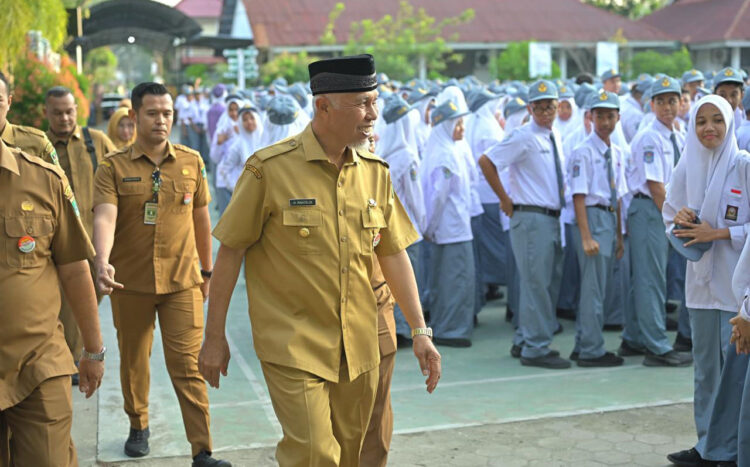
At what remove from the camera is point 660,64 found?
123 ft

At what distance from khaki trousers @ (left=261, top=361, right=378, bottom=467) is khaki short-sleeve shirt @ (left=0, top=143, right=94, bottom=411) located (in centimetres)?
80

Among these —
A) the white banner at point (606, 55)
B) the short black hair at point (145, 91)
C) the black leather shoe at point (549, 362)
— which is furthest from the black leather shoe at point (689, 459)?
the white banner at point (606, 55)

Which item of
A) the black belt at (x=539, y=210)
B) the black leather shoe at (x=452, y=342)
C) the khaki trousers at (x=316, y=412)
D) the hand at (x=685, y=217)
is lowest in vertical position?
the black leather shoe at (x=452, y=342)

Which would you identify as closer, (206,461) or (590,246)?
(206,461)

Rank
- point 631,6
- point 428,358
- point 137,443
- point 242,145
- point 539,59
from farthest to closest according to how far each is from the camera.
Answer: point 631,6 → point 539,59 → point 242,145 → point 137,443 → point 428,358

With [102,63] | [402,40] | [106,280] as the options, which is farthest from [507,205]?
[102,63]

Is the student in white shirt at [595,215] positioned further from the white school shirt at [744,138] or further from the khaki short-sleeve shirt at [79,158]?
the khaki short-sleeve shirt at [79,158]

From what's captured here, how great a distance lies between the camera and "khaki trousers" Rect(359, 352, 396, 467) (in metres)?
4.75

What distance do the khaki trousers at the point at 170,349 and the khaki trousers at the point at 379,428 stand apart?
1.04 metres

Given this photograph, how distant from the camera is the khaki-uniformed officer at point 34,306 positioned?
12.0ft

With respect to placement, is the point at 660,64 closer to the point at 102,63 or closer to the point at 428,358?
the point at 428,358

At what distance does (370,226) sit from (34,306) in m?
1.30

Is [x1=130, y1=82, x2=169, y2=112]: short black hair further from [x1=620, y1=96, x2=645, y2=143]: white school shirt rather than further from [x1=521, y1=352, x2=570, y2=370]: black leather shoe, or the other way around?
[x1=620, y1=96, x2=645, y2=143]: white school shirt

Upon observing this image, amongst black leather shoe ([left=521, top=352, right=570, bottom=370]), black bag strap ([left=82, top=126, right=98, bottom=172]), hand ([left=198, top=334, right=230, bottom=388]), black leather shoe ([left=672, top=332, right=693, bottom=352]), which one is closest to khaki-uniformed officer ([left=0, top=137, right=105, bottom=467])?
hand ([left=198, top=334, right=230, bottom=388])
